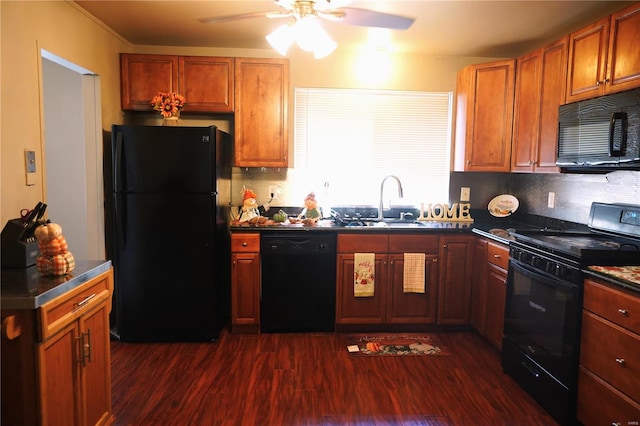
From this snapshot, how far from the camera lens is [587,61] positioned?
2529 millimetres

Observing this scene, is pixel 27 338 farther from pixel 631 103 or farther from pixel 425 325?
pixel 631 103

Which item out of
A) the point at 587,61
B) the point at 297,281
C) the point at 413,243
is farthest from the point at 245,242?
the point at 587,61

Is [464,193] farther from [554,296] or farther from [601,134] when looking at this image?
[554,296]

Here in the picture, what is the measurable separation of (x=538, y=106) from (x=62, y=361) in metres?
3.35

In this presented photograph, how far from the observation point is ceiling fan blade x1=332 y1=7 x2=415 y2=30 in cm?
202

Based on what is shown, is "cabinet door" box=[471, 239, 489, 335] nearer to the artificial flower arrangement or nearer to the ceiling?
the ceiling

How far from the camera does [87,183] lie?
305 cm

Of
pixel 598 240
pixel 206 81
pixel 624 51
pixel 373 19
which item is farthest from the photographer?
pixel 206 81

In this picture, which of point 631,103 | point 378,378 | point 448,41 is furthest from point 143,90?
point 631,103

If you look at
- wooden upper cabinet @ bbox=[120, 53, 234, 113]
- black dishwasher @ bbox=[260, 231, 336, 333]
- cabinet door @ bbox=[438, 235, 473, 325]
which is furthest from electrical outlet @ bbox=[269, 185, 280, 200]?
cabinet door @ bbox=[438, 235, 473, 325]

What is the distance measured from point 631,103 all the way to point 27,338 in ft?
9.91

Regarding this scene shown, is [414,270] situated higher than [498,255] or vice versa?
[498,255]

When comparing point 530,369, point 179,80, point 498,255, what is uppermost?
point 179,80

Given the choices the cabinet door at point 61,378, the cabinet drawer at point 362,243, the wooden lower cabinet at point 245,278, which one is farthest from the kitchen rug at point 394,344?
the cabinet door at point 61,378
